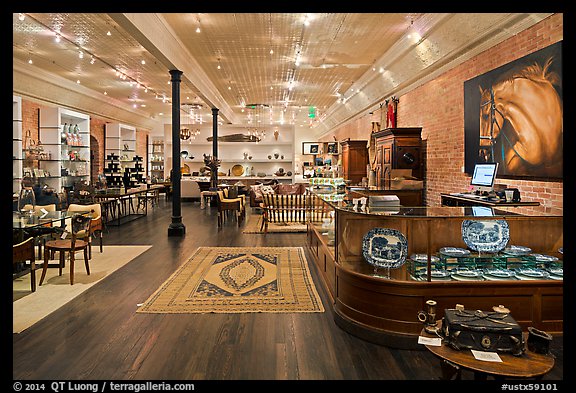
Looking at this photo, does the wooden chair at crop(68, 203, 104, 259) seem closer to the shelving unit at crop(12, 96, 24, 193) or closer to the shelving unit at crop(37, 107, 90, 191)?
the shelving unit at crop(12, 96, 24, 193)

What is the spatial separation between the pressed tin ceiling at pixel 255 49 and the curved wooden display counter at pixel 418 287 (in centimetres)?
291

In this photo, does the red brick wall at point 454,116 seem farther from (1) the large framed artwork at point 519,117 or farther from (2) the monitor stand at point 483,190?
(2) the monitor stand at point 483,190

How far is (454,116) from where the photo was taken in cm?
761

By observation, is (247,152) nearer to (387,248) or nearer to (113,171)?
(113,171)

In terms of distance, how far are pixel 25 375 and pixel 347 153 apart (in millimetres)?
12842

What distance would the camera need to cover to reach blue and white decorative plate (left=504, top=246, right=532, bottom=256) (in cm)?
414

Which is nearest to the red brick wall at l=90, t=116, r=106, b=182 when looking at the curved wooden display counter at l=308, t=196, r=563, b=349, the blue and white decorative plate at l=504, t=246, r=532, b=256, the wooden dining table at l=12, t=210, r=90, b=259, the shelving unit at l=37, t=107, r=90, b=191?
the shelving unit at l=37, t=107, r=90, b=191

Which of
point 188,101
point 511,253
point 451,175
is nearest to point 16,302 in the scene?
point 511,253

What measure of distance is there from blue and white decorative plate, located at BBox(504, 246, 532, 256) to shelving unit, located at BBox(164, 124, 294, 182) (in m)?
15.6

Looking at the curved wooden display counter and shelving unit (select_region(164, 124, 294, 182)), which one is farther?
shelving unit (select_region(164, 124, 294, 182))

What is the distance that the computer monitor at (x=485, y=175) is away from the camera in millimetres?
5737

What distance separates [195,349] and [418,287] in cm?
204

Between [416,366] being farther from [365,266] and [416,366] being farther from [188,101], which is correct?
[188,101]

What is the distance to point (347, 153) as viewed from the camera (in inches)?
587
